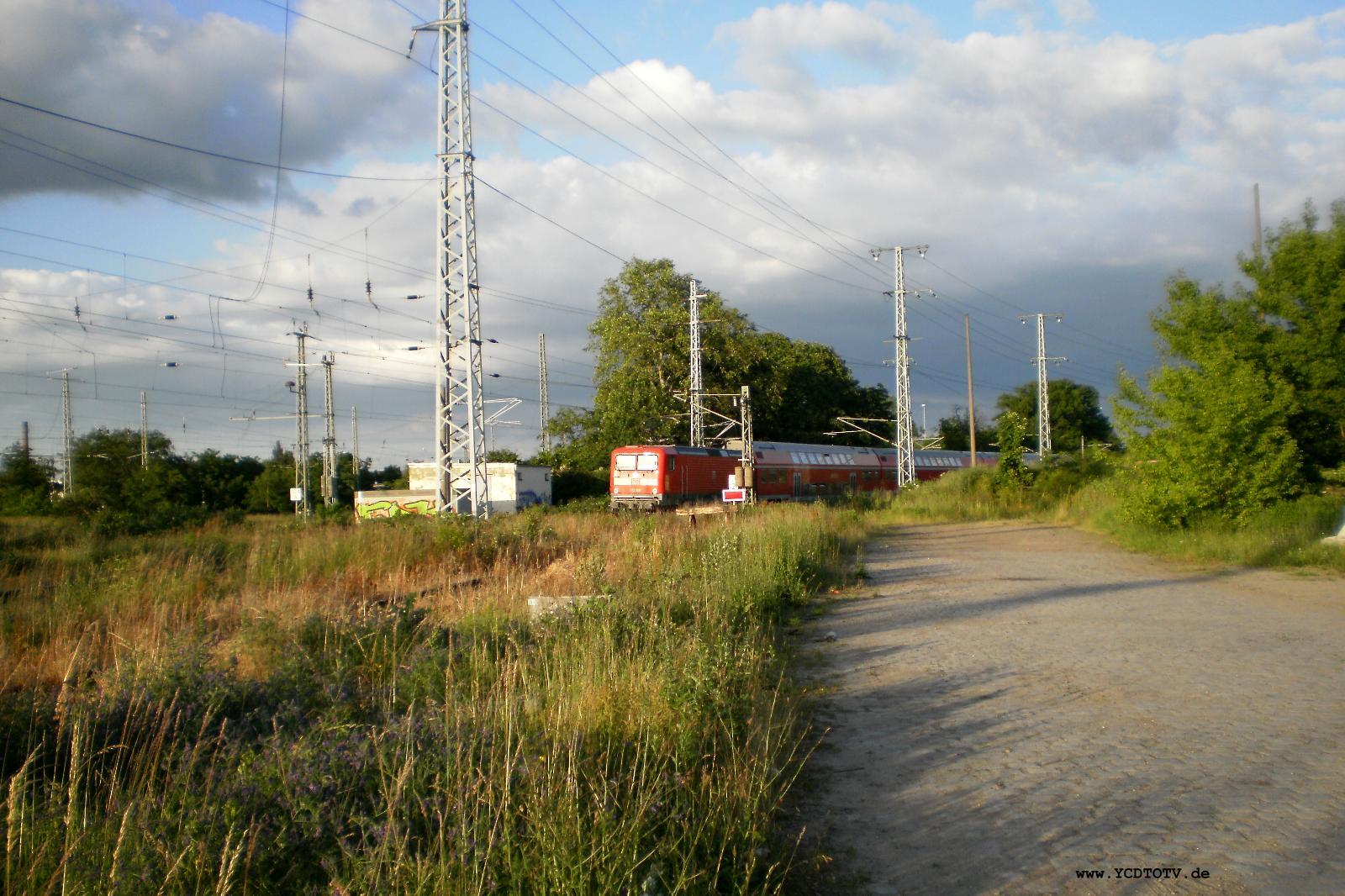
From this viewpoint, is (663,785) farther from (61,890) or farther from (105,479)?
(105,479)

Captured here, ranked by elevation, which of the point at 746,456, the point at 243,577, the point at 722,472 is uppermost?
the point at 746,456

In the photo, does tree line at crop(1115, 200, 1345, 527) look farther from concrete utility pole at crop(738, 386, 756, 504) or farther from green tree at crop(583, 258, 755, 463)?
green tree at crop(583, 258, 755, 463)

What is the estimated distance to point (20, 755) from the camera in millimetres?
4504

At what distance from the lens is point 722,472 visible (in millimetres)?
37844

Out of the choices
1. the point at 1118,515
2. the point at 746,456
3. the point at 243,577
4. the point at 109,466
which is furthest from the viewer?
the point at 109,466

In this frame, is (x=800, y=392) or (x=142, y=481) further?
(x=800, y=392)

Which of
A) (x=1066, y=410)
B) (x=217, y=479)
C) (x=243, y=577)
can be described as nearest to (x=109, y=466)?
(x=217, y=479)

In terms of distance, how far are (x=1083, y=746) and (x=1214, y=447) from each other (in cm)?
1423

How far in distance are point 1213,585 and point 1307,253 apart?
10929 millimetres

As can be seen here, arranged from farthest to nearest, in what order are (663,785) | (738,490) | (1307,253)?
1. (738,490)
2. (1307,253)
3. (663,785)

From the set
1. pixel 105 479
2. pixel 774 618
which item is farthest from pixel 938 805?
pixel 105 479

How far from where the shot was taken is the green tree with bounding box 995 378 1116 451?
75625 millimetres

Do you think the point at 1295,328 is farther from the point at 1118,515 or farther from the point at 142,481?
the point at 142,481

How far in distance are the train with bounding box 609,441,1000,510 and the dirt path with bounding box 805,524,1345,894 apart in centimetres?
2036
